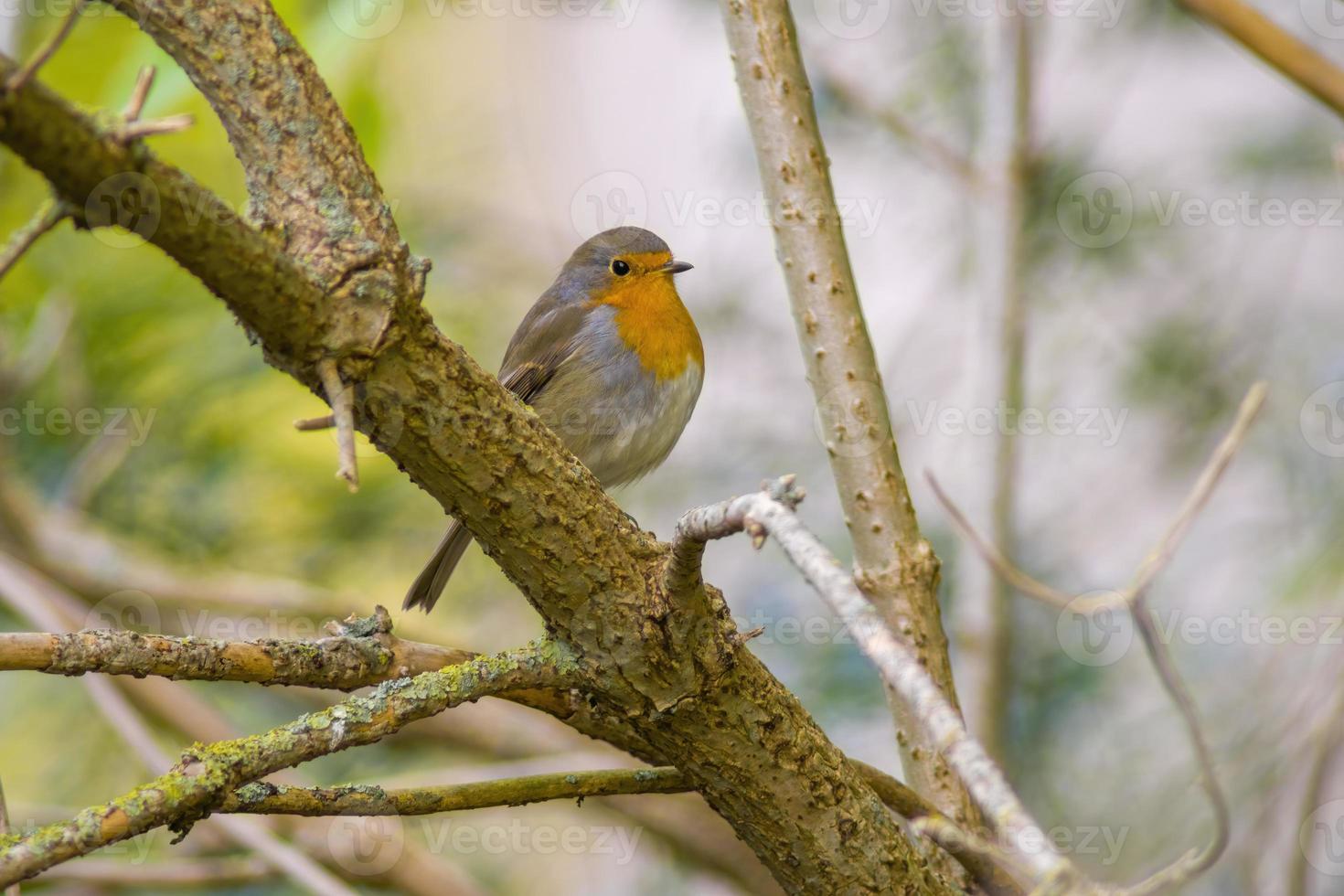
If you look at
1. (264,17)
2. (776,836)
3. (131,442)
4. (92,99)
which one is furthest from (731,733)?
(131,442)

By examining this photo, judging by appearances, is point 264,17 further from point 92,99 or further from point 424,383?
point 92,99

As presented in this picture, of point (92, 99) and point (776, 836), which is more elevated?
point (92, 99)

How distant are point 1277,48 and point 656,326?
199 centimetres

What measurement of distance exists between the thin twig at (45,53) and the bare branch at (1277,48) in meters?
2.30

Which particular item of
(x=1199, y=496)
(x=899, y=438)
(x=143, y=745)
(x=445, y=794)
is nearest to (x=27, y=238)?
(x=445, y=794)

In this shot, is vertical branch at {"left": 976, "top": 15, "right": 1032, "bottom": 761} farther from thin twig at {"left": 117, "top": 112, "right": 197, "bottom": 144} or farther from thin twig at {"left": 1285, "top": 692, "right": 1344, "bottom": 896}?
thin twig at {"left": 117, "top": 112, "right": 197, "bottom": 144}

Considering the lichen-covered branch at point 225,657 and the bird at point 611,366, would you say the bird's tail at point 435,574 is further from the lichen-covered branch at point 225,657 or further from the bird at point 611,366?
the lichen-covered branch at point 225,657

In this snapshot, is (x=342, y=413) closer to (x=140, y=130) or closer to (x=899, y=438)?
(x=140, y=130)

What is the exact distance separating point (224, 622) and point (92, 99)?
1.48 meters

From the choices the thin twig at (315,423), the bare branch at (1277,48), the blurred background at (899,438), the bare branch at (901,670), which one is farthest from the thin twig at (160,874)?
the bare branch at (1277,48)

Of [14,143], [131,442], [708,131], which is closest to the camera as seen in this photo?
[14,143]

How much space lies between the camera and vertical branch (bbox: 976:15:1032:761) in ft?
11.4

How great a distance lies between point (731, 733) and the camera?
1794 millimetres

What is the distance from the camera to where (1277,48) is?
98.4 inches
